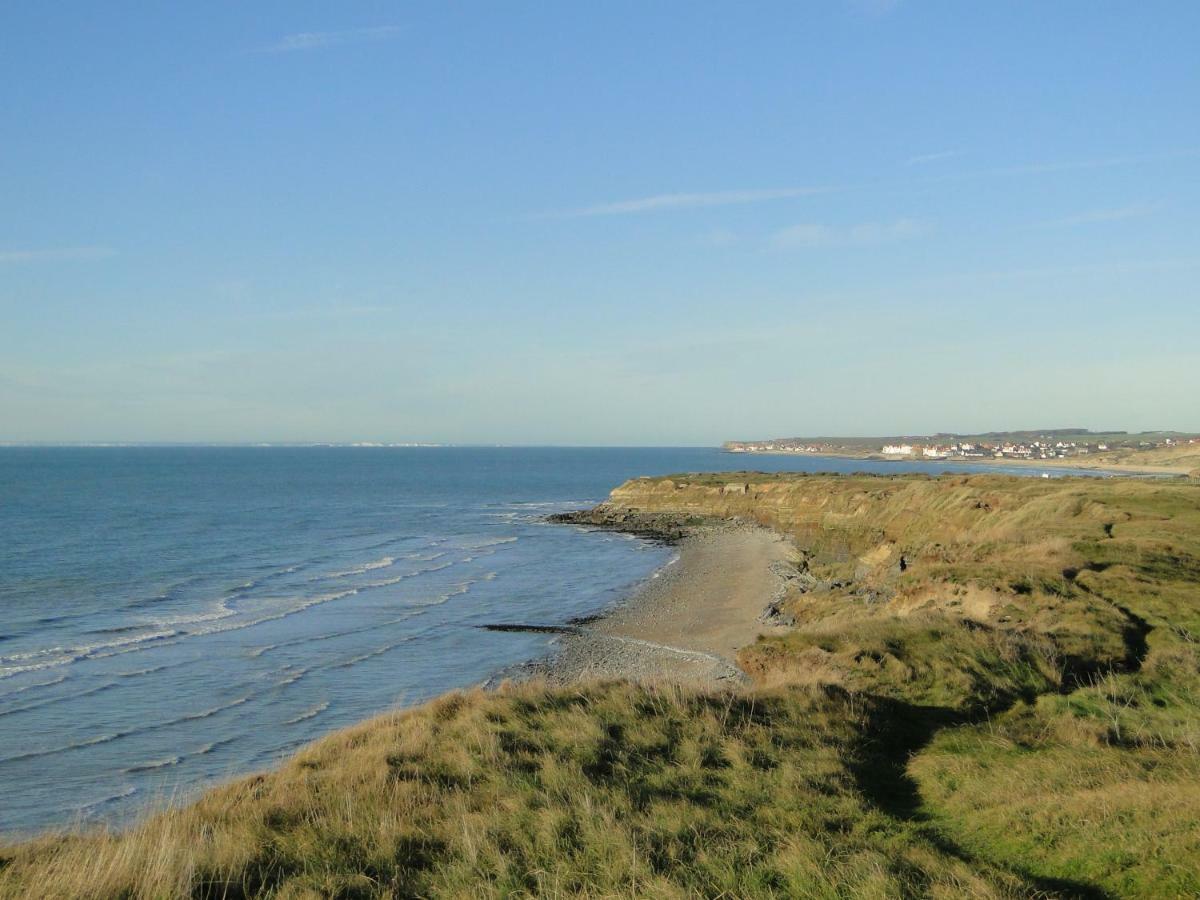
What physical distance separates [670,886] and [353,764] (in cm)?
577

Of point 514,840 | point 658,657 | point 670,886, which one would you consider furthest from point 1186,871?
point 658,657

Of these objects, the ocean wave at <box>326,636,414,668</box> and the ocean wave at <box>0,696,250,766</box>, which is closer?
the ocean wave at <box>0,696,250,766</box>

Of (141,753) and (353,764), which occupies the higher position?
(353,764)

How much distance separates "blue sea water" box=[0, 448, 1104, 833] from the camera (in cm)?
2216

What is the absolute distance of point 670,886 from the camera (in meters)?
8.20

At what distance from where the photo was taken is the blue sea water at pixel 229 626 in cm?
2216

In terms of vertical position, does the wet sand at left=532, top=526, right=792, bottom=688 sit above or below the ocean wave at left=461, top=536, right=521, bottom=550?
above

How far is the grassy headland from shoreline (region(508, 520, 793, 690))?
307 centimetres

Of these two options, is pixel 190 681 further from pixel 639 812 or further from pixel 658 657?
pixel 639 812

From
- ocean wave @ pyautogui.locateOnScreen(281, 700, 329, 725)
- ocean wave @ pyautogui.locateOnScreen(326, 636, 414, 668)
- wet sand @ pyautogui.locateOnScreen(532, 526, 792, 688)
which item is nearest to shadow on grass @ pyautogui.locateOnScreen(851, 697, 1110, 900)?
wet sand @ pyautogui.locateOnScreen(532, 526, 792, 688)

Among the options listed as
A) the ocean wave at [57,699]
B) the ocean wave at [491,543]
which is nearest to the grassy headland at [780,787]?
the ocean wave at [57,699]

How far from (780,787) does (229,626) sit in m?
33.2

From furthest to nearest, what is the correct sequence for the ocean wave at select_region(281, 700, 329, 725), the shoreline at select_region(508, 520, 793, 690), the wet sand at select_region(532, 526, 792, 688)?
1. the wet sand at select_region(532, 526, 792, 688)
2. the shoreline at select_region(508, 520, 793, 690)
3. the ocean wave at select_region(281, 700, 329, 725)

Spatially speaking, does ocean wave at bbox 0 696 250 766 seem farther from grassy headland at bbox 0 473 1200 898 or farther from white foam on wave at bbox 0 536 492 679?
grassy headland at bbox 0 473 1200 898
